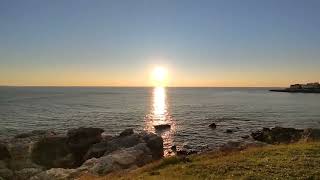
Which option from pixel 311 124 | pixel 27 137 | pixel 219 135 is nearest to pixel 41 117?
pixel 27 137

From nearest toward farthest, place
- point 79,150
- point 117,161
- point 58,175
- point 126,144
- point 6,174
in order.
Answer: point 58,175
point 117,161
point 6,174
point 126,144
point 79,150

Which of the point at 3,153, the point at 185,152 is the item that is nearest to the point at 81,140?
→ the point at 3,153

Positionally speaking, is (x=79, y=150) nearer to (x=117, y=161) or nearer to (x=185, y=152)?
(x=185, y=152)

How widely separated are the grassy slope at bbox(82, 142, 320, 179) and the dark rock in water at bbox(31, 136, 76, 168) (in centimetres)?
2404

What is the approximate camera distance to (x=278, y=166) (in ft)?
68.2

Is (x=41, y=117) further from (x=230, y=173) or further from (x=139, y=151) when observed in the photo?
(x=230, y=173)

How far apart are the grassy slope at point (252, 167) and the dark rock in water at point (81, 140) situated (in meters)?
26.7

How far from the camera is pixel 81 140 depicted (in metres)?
50.7

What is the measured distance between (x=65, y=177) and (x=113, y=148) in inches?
704

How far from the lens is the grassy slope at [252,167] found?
19295 mm

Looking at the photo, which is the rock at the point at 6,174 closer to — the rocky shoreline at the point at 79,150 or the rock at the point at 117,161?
the rocky shoreline at the point at 79,150

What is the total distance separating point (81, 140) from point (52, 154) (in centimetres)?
491

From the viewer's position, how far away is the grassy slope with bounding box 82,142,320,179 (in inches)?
760

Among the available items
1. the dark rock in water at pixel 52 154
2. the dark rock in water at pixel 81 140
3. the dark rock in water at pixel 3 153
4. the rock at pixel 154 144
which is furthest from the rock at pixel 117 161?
the dark rock in water at pixel 3 153
